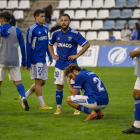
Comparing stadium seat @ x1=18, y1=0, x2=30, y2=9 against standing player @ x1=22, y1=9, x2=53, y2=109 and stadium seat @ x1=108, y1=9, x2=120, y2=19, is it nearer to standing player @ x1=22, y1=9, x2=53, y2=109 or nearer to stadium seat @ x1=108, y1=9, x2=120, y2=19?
stadium seat @ x1=108, y1=9, x2=120, y2=19

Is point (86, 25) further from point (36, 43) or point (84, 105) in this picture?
point (84, 105)

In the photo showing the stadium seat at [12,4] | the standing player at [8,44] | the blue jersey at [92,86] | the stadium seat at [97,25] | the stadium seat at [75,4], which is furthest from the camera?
the stadium seat at [12,4]

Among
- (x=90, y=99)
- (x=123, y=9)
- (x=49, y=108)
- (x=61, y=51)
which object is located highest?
(x=123, y=9)

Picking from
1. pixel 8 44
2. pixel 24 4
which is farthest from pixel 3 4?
pixel 8 44

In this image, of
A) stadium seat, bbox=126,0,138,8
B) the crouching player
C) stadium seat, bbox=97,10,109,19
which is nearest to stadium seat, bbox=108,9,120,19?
stadium seat, bbox=97,10,109,19

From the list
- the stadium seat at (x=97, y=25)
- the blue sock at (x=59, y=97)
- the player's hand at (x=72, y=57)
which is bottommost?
the blue sock at (x=59, y=97)

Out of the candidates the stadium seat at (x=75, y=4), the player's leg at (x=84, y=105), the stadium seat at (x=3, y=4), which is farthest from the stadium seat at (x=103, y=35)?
the player's leg at (x=84, y=105)

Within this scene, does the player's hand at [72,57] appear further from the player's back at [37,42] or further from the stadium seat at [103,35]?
the stadium seat at [103,35]

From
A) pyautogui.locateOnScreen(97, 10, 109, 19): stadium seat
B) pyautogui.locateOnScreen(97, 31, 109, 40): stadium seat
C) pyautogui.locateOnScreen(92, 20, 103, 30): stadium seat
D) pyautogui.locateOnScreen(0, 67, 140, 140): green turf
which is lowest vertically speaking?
pyautogui.locateOnScreen(0, 67, 140, 140): green turf

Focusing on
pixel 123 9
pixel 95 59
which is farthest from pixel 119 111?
pixel 123 9

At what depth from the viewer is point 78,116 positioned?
18.6 ft

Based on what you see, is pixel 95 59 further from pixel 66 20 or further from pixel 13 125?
pixel 13 125

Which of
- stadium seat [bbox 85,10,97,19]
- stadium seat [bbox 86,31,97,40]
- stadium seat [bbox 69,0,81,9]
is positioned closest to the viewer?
stadium seat [bbox 86,31,97,40]

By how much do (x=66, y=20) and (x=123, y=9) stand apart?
48.0ft
